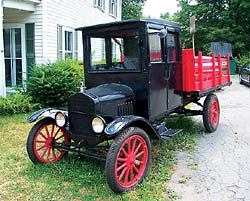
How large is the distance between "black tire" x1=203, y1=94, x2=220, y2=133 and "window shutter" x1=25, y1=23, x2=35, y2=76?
6.10 meters

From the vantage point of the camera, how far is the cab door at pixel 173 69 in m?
5.20

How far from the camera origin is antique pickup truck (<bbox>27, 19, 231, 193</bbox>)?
3.91 metres

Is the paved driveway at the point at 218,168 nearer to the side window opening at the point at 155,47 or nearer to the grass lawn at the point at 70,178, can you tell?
the grass lawn at the point at 70,178

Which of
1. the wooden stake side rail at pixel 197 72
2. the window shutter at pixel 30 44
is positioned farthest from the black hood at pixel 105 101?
the window shutter at pixel 30 44

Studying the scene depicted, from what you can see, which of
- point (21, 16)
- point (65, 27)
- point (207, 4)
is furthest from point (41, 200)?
point (207, 4)

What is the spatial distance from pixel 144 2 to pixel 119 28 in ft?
111

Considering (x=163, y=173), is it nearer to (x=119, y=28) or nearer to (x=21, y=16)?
(x=119, y=28)

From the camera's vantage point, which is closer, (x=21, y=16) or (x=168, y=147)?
(x=168, y=147)

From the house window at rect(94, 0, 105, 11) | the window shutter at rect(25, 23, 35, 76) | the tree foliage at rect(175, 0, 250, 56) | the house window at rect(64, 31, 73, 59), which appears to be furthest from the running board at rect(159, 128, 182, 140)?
the tree foliage at rect(175, 0, 250, 56)

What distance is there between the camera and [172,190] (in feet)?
12.6

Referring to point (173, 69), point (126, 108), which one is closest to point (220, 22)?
point (173, 69)

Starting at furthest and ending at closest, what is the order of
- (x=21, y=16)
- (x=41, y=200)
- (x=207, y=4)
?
(x=207, y=4), (x=21, y=16), (x=41, y=200)

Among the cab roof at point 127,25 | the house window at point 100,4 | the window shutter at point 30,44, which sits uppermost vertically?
the house window at point 100,4

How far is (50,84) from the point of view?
8773 millimetres
